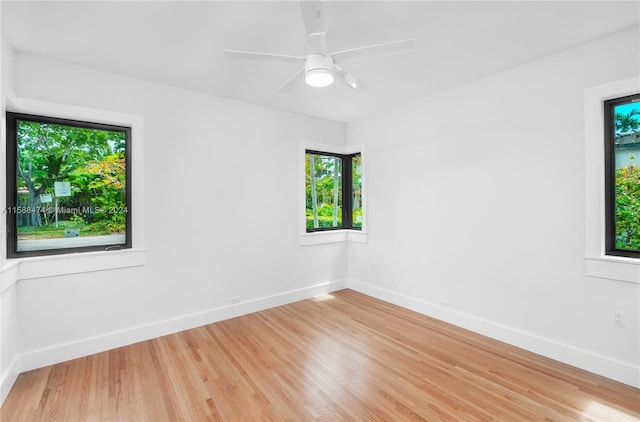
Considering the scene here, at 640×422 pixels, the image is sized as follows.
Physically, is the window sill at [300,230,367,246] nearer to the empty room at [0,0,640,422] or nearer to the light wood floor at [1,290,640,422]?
the empty room at [0,0,640,422]

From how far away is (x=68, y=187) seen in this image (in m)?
2.77

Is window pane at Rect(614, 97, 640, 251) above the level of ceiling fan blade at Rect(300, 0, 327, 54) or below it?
below

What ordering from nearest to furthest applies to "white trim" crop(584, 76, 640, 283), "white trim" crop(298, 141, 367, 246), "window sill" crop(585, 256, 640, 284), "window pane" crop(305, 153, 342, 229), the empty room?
the empty room → "window sill" crop(585, 256, 640, 284) → "white trim" crop(584, 76, 640, 283) → "white trim" crop(298, 141, 367, 246) → "window pane" crop(305, 153, 342, 229)

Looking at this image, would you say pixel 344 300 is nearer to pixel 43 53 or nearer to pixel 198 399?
pixel 198 399

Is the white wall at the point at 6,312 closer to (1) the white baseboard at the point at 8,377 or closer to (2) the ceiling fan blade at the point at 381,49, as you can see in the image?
(1) the white baseboard at the point at 8,377

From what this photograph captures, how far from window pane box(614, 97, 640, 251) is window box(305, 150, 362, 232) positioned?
288 cm

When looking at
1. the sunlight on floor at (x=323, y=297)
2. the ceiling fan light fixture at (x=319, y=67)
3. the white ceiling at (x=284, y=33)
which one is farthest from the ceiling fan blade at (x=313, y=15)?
the sunlight on floor at (x=323, y=297)

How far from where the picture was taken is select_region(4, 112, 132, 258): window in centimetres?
257

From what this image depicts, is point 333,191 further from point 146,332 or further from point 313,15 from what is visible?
point 313,15

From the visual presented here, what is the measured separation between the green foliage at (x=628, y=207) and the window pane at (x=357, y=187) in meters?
2.90

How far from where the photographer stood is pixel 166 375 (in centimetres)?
242

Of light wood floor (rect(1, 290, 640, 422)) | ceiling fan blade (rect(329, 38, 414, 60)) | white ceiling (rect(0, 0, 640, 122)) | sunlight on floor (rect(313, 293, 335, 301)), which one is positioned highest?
white ceiling (rect(0, 0, 640, 122))

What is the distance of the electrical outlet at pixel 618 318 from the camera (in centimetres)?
232

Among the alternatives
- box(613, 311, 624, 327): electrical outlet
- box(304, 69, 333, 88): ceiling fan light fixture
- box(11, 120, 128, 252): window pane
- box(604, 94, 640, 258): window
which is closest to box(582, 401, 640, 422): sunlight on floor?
box(613, 311, 624, 327): electrical outlet
